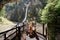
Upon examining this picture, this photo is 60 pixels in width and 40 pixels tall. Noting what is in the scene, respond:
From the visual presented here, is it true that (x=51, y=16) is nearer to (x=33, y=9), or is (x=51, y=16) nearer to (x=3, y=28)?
(x=33, y=9)

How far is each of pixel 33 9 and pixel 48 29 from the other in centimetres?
82

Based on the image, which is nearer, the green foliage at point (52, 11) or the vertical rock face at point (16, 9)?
the green foliage at point (52, 11)

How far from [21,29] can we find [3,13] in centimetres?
55

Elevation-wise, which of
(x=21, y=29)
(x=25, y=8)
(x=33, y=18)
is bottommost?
(x=21, y=29)

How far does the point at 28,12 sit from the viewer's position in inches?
126

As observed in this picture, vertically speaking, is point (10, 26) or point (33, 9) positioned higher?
point (33, 9)

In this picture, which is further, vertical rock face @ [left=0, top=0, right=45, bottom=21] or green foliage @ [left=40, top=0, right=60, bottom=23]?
vertical rock face @ [left=0, top=0, right=45, bottom=21]

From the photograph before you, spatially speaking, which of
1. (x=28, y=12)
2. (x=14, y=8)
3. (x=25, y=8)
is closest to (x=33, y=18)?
(x=28, y=12)

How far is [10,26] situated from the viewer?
3.42 m

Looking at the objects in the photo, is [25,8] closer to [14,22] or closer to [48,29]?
[14,22]

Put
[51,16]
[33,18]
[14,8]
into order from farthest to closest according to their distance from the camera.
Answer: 1. [14,8]
2. [33,18]
3. [51,16]

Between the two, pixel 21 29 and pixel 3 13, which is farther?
pixel 3 13

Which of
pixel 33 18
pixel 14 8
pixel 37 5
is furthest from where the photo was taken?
pixel 14 8

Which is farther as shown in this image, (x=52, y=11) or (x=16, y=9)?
(x=16, y=9)
